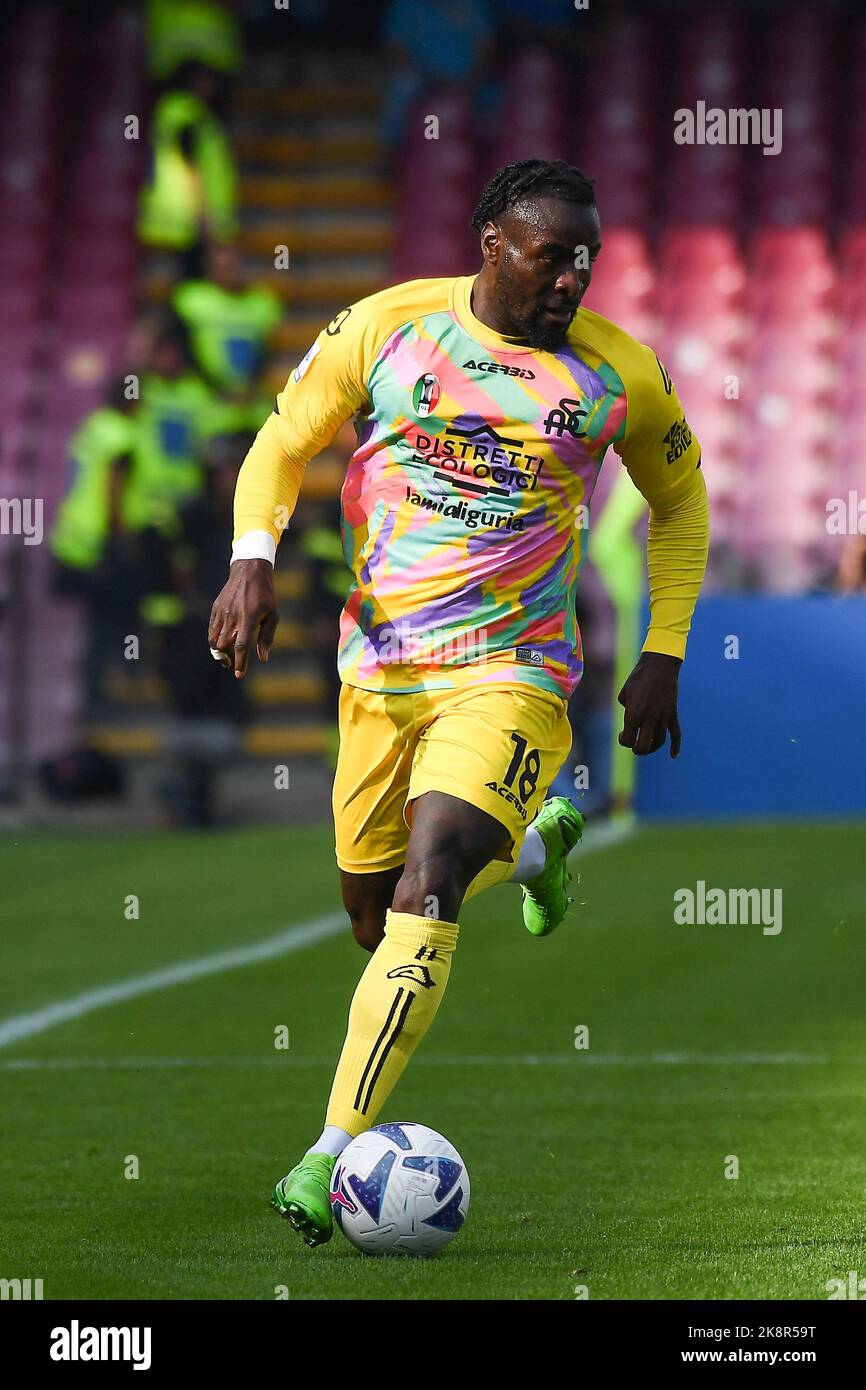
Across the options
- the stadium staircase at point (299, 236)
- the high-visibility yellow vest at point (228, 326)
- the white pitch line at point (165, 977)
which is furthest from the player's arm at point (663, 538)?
the stadium staircase at point (299, 236)

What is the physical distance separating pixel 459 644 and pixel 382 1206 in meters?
1.13

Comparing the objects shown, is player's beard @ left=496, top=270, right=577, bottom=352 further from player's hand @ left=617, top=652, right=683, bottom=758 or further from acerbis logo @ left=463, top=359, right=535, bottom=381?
player's hand @ left=617, top=652, right=683, bottom=758

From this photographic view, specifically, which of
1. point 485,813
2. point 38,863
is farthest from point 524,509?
point 38,863

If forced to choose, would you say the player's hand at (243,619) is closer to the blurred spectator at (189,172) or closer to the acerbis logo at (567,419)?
the acerbis logo at (567,419)

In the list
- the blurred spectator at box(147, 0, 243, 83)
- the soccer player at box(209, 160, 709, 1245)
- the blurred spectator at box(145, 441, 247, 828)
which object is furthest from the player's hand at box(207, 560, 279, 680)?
the blurred spectator at box(147, 0, 243, 83)

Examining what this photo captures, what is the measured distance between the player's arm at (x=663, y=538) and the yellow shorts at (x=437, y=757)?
255 mm

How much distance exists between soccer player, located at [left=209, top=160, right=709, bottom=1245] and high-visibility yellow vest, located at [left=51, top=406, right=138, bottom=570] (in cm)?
897

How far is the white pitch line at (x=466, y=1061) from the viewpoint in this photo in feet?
21.2

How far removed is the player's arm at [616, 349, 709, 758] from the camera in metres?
4.78

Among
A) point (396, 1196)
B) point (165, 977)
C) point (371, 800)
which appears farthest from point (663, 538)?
point (165, 977)

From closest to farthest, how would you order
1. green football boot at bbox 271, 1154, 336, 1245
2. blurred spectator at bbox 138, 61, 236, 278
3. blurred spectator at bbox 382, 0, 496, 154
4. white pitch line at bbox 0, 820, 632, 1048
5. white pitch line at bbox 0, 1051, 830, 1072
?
1. green football boot at bbox 271, 1154, 336, 1245
2. white pitch line at bbox 0, 1051, 830, 1072
3. white pitch line at bbox 0, 820, 632, 1048
4. blurred spectator at bbox 138, 61, 236, 278
5. blurred spectator at bbox 382, 0, 496, 154

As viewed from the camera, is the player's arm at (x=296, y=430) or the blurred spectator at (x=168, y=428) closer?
the player's arm at (x=296, y=430)

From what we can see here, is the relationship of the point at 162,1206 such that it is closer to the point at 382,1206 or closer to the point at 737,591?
the point at 382,1206

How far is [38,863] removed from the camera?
11.3 m
